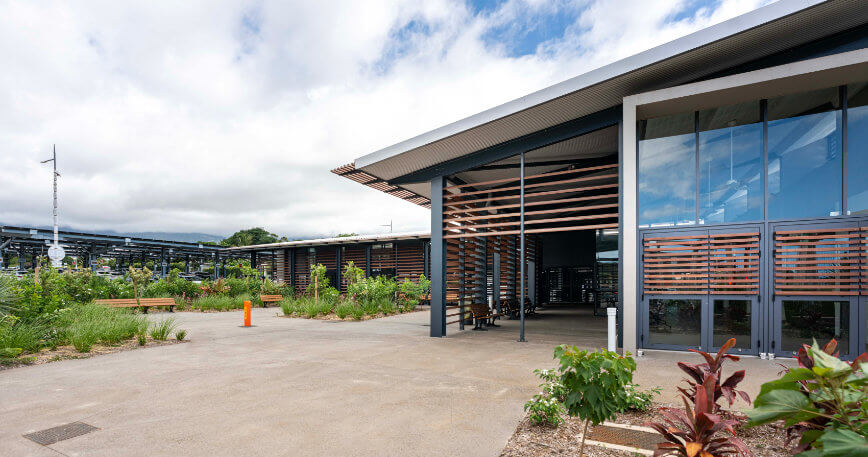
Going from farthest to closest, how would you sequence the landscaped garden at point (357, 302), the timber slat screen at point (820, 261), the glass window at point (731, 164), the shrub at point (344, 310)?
1. the landscaped garden at point (357, 302)
2. the shrub at point (344, 310)
3. the glass window at point (731, 164)
4. the timber slat screen at point (820, 261)

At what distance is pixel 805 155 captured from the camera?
278 inches

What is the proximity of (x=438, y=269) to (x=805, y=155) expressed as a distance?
7401 millimetres

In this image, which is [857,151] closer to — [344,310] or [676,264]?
[676,264]

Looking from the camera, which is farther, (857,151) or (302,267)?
(302,267)

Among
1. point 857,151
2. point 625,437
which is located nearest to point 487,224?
point 857,151

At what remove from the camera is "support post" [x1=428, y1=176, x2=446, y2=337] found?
33.6 feet

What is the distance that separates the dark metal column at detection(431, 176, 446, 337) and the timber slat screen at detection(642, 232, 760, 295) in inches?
180

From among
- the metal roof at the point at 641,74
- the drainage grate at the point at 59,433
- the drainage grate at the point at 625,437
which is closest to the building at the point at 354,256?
the metal roof at the point at 641,74

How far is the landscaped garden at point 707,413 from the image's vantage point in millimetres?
1577

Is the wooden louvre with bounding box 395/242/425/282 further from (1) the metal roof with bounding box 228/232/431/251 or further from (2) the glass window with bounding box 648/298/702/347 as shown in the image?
(2) the glass window with bounding box 648/298/702/347

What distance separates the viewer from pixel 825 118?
22.9ft

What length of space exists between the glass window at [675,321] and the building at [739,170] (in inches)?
0.7

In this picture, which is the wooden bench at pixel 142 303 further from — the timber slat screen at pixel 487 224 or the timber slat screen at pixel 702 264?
the timber slat screen at pixel 702 264

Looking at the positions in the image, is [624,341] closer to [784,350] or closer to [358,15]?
[784,350]
